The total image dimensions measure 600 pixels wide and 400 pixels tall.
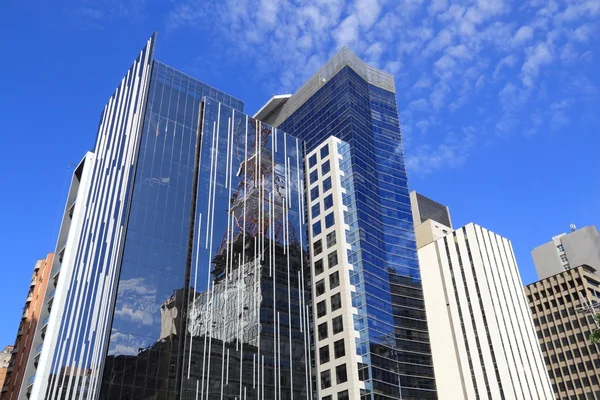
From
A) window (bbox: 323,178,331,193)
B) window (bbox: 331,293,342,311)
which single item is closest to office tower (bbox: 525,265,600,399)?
window (bbox: 323,178,331,193)

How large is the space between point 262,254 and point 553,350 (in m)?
110

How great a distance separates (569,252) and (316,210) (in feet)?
407

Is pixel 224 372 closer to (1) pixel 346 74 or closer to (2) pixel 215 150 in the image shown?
(2) pixel 215 150

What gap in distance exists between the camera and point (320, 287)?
315ft

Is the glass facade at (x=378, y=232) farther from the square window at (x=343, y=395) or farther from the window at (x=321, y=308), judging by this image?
the window at (x=321, y=308)

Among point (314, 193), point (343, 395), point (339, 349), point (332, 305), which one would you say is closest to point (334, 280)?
point (332, 305)

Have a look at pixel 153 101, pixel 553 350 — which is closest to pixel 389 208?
pixel 153 101

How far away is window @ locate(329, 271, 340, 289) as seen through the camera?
3666 inches

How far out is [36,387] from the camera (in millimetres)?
78188

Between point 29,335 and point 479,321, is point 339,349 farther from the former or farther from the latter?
point 29,335

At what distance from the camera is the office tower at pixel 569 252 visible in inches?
7308

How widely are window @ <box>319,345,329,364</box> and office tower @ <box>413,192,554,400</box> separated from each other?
29.0 m

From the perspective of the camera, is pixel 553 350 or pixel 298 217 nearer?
pixel 298 217

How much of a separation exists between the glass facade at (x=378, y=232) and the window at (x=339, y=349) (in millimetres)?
2311
